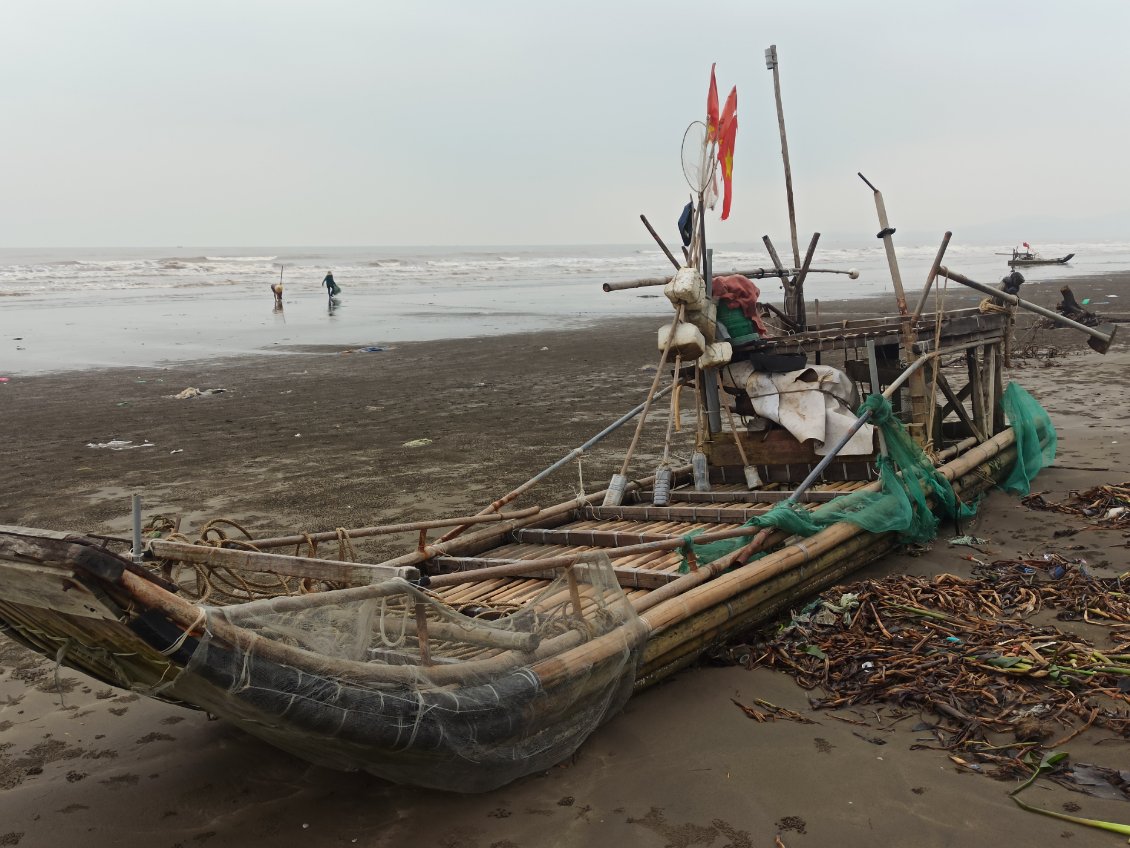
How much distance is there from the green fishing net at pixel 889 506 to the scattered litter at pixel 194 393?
11407 mm

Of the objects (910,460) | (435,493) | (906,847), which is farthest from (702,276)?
(906,847)

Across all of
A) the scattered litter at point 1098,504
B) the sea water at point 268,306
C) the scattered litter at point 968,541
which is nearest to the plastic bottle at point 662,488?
the scattered litter at point 968,541

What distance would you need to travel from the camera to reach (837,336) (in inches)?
279

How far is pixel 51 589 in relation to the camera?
3.01 meters

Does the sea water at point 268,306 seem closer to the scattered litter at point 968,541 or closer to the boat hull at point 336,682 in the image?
the scattered litter at point 968,541

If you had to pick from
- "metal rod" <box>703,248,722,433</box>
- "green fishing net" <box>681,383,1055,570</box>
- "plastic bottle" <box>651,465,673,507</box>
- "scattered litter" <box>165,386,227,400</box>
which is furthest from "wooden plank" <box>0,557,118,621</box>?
"scattered litter" <box>165,386,227,400</box>

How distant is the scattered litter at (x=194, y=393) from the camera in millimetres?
14984

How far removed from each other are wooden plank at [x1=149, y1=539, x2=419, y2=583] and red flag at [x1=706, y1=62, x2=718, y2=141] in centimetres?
439

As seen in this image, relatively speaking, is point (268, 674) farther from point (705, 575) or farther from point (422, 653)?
point (705, 575)

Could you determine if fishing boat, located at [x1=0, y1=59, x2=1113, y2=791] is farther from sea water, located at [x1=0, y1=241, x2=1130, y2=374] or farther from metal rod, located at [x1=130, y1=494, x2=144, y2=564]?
sea water, located at [x1=0, y1=241, x2=1130, y2=374]

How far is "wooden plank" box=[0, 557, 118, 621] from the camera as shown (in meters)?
2.94

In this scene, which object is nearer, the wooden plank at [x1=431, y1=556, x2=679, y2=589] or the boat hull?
the boat hull

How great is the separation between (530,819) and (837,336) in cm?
458

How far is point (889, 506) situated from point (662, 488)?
1575 mm
